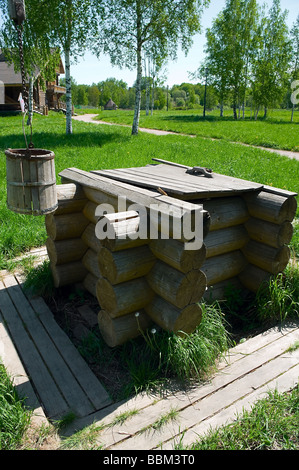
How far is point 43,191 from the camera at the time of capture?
280 cm

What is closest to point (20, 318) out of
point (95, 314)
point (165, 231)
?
point (95, 314)

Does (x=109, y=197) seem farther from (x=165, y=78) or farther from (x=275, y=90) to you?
(x=275, y=90)

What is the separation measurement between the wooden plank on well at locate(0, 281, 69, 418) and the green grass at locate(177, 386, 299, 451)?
0.92 meters

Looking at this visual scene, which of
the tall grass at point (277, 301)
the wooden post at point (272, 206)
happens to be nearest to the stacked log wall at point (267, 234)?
the wooden post at point (272, 206)

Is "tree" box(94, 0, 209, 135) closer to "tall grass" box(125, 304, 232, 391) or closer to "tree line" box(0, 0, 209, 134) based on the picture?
"tree line" box(0, 0, 209, 134)

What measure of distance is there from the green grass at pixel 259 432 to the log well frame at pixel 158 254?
799 mm

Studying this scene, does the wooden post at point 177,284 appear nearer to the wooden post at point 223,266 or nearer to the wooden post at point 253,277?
the wooden post at point 223,266

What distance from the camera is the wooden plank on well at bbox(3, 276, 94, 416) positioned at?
2580 mm

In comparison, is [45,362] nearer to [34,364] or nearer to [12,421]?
[34,364]

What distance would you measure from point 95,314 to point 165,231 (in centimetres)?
146

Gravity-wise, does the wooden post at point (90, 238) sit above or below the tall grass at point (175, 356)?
above

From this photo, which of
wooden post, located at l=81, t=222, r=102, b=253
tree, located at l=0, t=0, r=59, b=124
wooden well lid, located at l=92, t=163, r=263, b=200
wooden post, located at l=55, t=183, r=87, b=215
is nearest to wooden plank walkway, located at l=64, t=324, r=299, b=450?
wooden well lid, located at l=92, t=163, r=263, b=200

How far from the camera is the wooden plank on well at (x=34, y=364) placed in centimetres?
255

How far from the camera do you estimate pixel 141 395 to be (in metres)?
2.63
